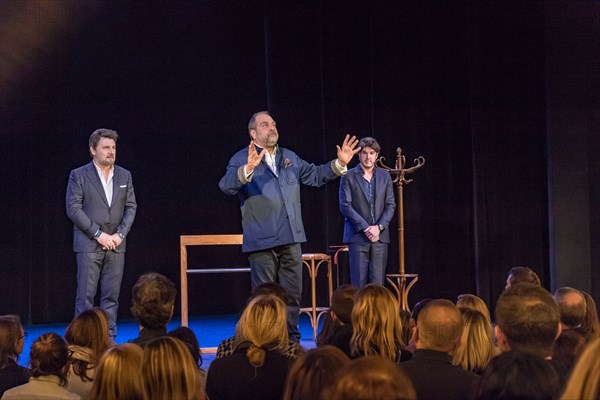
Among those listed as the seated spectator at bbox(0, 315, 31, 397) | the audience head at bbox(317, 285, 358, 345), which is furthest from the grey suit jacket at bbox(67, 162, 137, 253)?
the audience head at bbox(317, 285, 358, 345)

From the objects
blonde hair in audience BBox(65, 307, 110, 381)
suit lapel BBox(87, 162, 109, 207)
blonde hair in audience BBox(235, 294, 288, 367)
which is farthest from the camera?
suit lapel BBox(87, 162, 109, 207)

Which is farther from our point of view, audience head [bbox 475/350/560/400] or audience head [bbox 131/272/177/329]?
audience head [bbox 131/272/177/329]

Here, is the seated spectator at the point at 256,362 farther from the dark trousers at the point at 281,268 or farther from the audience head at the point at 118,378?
the dark trousers at the point at 281,268

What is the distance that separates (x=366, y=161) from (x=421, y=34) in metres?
2.12

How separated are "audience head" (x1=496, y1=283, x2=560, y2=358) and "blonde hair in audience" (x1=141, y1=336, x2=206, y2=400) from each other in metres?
0.96

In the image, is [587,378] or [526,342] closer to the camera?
[587,378]

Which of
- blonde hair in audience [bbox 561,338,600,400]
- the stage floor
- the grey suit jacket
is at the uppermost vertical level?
the grey suit jacket

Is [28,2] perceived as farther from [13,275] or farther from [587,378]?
[587,378]

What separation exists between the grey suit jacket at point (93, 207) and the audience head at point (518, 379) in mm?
4137

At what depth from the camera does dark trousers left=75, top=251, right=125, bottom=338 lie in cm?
567

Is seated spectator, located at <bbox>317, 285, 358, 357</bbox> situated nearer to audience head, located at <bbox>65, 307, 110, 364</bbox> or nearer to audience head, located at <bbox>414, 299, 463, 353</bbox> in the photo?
audience head, located at <bbox>414, 299, 463, 353</bbox>

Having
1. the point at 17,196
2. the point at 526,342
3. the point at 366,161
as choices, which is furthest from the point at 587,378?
the point at 17,196

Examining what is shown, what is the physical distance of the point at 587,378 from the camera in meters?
1.31

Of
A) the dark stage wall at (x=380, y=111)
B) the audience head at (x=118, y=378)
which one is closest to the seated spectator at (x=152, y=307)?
the audience head at (x=118, y=378)
